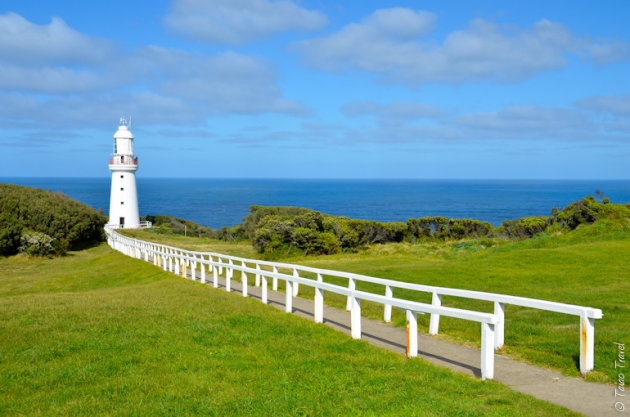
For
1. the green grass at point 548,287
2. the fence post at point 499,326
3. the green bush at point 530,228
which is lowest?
the green bush at point 530,228

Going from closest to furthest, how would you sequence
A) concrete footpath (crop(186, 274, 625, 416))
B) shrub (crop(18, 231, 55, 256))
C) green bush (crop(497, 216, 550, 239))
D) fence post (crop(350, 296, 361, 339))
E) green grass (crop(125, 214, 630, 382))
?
1. concrete footpath (crop(186, 274, 625, 416))
2. green grass (crop(125, 214, 630, 382))
3. fence post (crop(350, 296, 361, 339))
4. green bush (crop(497, 216, 550, 239))
5. shrub (crop(18, 231, 55, 256))

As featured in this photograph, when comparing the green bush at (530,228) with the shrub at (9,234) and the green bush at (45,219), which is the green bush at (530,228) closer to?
the green bush at (45,219)

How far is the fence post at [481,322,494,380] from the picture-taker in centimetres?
707

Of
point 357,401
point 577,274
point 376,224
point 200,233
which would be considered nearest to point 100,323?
point 357,401

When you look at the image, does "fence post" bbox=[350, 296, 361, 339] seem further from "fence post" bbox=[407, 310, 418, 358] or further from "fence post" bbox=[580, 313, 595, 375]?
"fence post" bbox=[580, 313, 595, 375]

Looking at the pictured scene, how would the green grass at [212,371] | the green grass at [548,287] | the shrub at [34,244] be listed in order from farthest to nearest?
the shrub at [34,244]
the green grass at [548,287]
the green grass at [212,371]

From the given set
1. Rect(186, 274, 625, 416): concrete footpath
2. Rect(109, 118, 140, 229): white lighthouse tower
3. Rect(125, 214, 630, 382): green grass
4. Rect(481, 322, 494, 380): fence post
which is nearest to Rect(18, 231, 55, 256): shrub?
Rect(109, 118, 140, 229): white lighthouse tower

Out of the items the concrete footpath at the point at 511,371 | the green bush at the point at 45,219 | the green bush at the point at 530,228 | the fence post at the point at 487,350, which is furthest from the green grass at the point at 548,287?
the green bush at the point at 45,219

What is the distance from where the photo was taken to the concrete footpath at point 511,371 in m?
6.21

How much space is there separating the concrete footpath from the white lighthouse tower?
187 feet

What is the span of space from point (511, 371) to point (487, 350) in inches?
32.0

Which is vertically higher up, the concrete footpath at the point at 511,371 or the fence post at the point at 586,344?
the fence post at the point at 586,344

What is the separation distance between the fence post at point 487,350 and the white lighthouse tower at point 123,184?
6146cm

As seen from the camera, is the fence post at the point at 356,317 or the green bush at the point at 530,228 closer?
the fence post at the point at 356,317
